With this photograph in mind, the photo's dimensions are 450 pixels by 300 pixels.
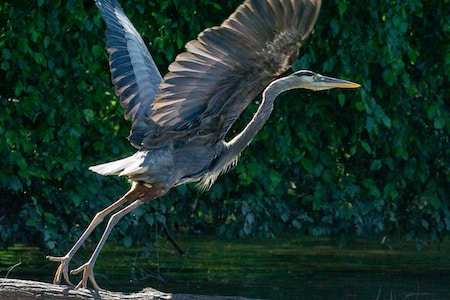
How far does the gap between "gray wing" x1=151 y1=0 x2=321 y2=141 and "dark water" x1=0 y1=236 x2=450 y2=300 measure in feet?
8.37

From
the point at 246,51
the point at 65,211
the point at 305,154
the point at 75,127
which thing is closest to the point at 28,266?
the point at 65,211

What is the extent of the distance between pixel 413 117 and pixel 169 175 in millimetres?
3378

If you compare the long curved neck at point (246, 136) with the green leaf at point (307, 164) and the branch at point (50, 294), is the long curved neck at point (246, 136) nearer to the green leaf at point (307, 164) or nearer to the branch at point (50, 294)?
the branch at point (50, 294)

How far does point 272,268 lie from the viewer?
10.2 metres

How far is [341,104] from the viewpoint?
852 cm

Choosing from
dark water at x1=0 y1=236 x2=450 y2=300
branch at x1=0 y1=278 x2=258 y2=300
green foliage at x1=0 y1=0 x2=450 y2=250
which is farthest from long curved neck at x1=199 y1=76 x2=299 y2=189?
dark water at x1=0 y1=236 x2=450 y2=300

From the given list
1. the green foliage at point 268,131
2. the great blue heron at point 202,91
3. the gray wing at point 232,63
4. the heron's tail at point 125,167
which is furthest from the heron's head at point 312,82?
the green foliage at point 268,131

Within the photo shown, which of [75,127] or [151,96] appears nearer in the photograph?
[151,96]

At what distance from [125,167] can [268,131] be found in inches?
105

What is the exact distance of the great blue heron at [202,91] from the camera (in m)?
5.71

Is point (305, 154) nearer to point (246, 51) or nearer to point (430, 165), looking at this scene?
point (430, 165)

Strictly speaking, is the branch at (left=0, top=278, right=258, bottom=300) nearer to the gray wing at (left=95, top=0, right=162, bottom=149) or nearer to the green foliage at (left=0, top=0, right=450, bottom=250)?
the gray wing at (left=95, top=0, right=162, bottom=149)

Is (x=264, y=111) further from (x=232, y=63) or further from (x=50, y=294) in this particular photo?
(x=50, y=294)

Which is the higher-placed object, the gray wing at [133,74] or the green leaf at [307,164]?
the gray wing at [133,74]
